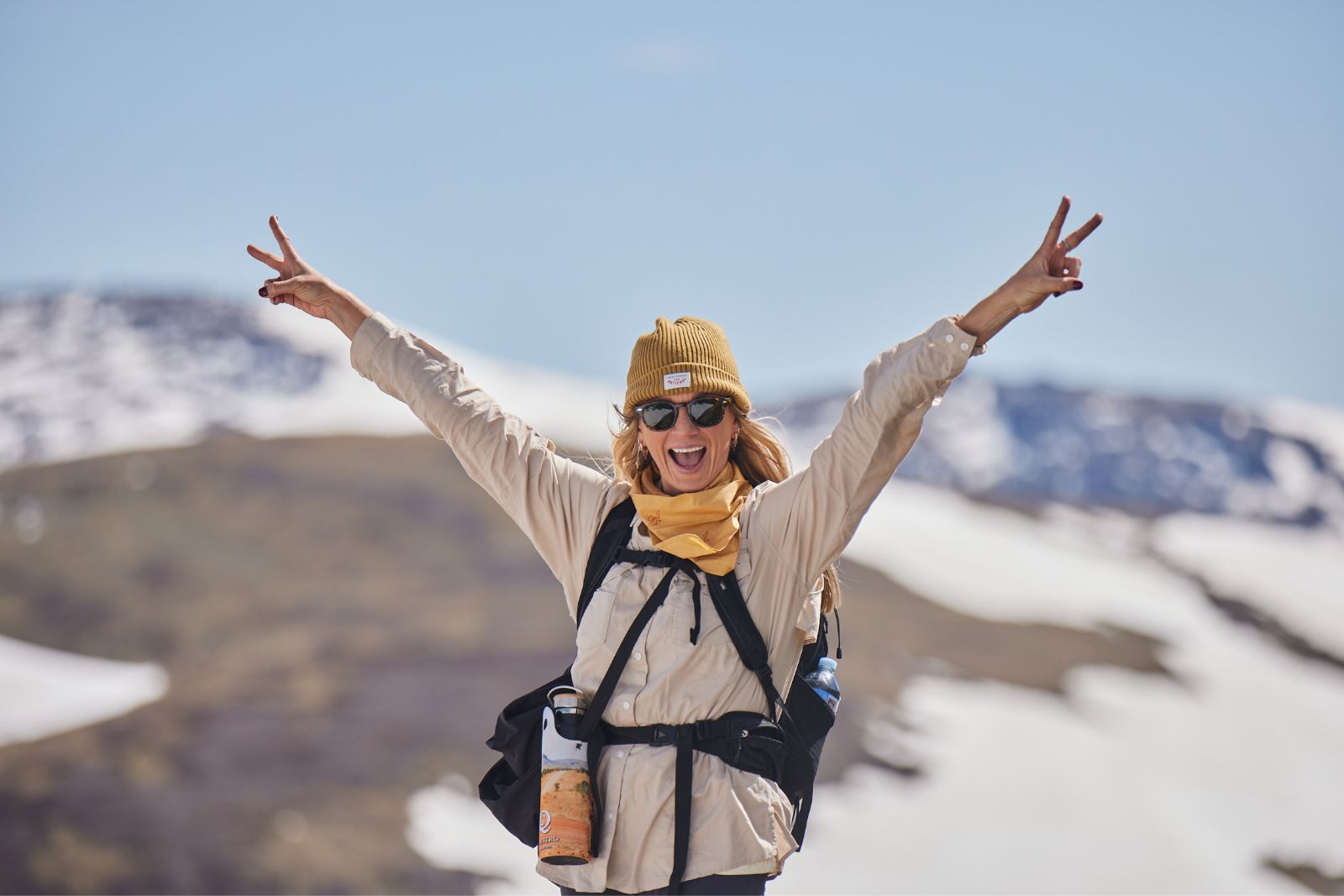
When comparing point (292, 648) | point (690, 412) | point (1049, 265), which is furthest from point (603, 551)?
point (292, 648)

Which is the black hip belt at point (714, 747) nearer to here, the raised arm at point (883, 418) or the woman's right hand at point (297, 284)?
the raised arm at point (883, 418)

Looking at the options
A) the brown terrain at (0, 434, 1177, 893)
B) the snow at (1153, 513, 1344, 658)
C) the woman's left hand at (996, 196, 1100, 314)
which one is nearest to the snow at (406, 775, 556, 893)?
the brown terrain at (0, 434, 1177, 893)

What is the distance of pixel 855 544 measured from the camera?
27141 mm

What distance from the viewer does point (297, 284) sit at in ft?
10.9

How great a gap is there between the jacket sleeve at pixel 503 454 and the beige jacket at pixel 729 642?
0.29 feet

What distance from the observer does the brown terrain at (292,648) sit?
628 inches

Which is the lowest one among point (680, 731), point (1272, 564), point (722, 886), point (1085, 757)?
point (722, 886)

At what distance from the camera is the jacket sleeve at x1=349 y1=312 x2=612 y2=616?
127 inches

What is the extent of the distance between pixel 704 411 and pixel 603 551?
0.39 m

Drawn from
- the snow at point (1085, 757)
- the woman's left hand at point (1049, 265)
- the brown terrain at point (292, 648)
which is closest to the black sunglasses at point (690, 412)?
the woman's left hand at point (1049, 265)

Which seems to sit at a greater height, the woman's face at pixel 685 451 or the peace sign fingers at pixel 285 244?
the peace sign fingers at pixel 285 244

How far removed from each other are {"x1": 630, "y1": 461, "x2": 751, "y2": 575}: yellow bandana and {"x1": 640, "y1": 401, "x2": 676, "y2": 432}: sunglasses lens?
167 mm

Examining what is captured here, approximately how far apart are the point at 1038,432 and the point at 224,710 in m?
89.0

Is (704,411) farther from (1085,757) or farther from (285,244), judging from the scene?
(1085,757)
